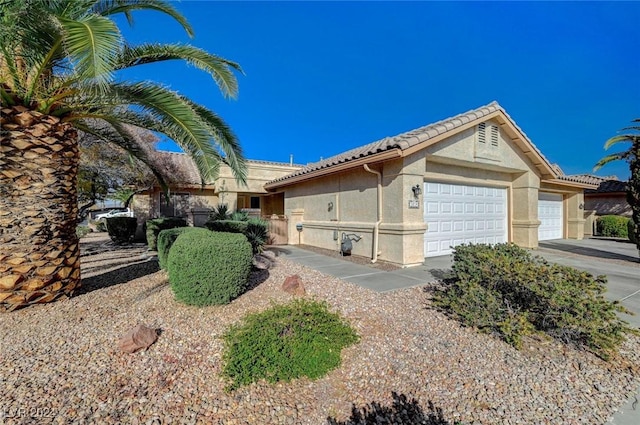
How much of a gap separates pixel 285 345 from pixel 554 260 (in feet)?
34.6

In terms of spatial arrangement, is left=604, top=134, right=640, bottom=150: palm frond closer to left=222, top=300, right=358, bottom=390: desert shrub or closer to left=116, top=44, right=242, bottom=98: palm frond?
left=222, top=300, right=358, bottom=390: desert shrub

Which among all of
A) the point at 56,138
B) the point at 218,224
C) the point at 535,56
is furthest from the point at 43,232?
the point at 535,56

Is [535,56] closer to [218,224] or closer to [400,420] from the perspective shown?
[218,224]

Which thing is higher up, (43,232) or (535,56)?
(535,56)

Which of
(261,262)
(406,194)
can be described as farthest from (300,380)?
(406,194)

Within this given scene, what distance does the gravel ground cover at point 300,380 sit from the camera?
2.88 meters

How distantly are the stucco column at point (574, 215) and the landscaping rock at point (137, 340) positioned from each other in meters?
20.7

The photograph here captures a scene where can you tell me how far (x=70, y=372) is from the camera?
11.3 ft

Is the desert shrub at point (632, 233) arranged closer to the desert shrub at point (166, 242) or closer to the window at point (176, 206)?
the desert shrub at point (166, 242)

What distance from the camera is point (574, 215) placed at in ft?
54.5

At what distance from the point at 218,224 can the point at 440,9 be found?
A: 1141 centimetres

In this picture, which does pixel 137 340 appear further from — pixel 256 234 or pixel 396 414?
pixel 256 234

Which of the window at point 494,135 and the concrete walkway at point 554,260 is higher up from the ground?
the window at point 494,135

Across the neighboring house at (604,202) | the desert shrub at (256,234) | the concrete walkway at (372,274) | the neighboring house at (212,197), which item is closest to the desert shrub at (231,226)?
the desert shrub at (256,234)
